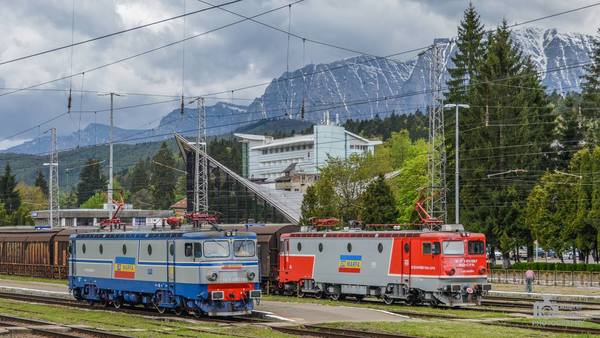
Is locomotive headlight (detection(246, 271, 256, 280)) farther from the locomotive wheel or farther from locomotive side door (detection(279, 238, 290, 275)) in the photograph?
locomotive side door (detection(279, 238, 290, 275))

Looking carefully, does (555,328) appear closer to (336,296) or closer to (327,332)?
(327,332)

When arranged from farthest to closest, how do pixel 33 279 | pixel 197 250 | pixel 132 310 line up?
pixel 33 279, pixel 132 310, pixel 197 250

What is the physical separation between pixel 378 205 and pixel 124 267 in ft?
152

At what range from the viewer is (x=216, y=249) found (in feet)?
108

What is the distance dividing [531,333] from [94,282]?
20.7 m

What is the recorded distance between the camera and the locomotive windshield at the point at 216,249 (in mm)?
32688

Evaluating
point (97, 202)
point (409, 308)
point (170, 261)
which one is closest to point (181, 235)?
point (170, 261)

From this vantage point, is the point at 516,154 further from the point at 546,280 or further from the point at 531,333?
the point at 531,333

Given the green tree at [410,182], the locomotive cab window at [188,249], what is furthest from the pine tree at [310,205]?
the locomotive cab window at [188,249]

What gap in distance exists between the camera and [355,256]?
42031mm

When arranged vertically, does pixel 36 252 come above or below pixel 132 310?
above

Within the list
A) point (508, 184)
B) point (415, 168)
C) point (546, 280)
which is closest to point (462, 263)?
point (546, 280)

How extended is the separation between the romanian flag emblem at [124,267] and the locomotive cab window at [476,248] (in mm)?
14604

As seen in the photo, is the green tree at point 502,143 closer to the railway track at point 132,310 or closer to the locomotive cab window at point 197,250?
the railway track at point 132,310
